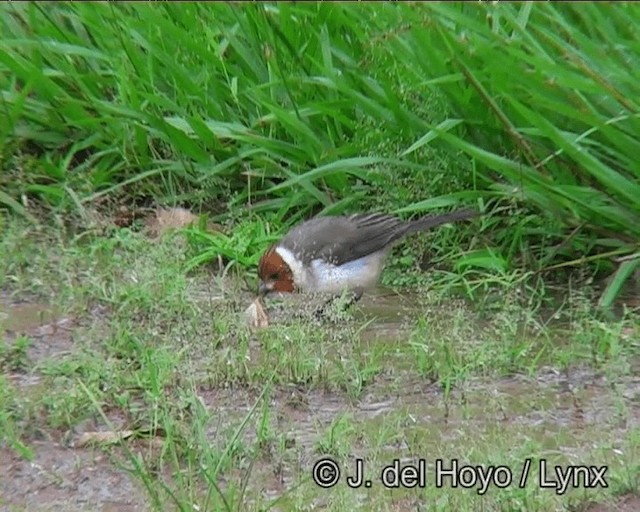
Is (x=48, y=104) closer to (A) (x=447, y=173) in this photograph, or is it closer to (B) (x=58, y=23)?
(B) (x=58, y=23)

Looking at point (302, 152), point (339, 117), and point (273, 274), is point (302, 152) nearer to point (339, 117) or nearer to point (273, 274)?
point (339, 117)

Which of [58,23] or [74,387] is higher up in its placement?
[58,23]

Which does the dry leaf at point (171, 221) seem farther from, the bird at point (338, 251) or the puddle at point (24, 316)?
the puddle at point (24, 316)

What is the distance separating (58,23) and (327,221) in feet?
5.59

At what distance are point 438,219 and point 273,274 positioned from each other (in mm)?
600

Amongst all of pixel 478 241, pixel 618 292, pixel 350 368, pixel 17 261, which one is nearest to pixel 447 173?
pixel 478 241

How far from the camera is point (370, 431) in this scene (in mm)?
3934

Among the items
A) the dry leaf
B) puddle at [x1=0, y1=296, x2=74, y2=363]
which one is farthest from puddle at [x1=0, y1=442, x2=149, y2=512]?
the dry leaf

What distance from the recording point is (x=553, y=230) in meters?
5.06

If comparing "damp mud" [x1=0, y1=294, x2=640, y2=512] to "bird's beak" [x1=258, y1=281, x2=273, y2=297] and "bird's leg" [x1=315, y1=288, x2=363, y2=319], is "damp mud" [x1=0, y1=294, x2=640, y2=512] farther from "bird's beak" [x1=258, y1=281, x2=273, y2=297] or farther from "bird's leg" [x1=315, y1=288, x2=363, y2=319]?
"bird's beak" [x1=258, y1=281, x2=273, y2=297]

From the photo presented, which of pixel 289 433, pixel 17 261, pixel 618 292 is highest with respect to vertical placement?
pixel 17 261
